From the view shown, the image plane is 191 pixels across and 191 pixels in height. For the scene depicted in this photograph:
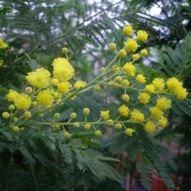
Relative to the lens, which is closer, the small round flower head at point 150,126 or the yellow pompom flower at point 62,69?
the yellow pompom flower at point 62,69

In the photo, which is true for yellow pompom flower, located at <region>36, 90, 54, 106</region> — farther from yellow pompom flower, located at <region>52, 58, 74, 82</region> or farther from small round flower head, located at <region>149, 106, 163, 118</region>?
small round flower head, located at <region>149, 106, 163, 118</region>

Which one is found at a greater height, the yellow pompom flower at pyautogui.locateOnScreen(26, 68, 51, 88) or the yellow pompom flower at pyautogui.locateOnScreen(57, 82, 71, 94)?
the yellow pompom flower at pyautogui.locateOnScreen(26, 68, 51, 88)

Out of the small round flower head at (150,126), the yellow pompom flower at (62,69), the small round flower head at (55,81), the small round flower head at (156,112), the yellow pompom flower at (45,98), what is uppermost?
the yellow pompom flower at (62,69)

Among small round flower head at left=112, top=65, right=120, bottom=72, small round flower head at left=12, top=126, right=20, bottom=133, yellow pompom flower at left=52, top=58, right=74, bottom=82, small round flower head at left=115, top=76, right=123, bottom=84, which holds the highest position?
yellow pompom flower at left=52, top=58, right=74, bottom=82

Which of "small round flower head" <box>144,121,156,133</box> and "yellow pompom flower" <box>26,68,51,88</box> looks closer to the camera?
"yellow pompom flower" <box>26,68,51,88</box>

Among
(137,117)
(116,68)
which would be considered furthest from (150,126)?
(116,68)

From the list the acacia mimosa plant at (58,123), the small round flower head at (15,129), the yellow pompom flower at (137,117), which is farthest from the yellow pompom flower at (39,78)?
the yellow pompom flower at (137,117)

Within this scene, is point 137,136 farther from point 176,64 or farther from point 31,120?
point 31,120

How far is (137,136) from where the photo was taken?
1.02 meters

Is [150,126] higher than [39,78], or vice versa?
[39,78]

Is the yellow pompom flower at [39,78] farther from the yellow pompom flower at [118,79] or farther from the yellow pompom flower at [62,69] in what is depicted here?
the yellow pompom flower at [118,79]

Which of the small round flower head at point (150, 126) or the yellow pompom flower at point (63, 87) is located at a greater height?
the yellow pompom flower at point (63, 87)

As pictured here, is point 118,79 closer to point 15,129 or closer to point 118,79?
point 118,79

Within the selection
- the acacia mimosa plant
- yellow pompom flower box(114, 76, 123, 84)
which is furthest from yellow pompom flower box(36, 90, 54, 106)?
yellow pompom flower box(114, 76, 123, 84)
